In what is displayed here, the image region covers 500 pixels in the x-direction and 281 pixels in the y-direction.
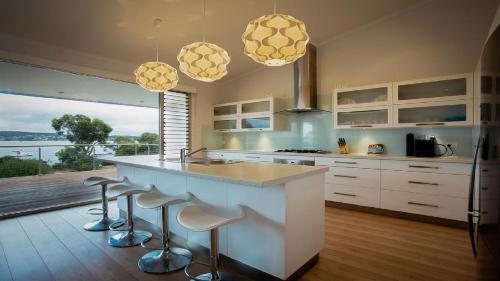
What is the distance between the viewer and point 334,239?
8.59 feet

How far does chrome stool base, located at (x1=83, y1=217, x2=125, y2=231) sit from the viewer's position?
9.45 feet

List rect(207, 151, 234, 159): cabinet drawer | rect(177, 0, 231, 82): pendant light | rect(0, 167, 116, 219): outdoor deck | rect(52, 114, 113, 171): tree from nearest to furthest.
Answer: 1. rect(177, 0, 231, 82): pendant light
2. rect(0, 167, 116, 219): outdoor deck
3. rect(207, 151, 234, 159): cabinet drawer
4. rect(52, 114, 113, 171): tree

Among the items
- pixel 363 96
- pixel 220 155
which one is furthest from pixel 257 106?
pixel 363 96

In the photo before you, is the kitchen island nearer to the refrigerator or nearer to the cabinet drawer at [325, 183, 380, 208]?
the refrigerator

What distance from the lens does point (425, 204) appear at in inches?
121

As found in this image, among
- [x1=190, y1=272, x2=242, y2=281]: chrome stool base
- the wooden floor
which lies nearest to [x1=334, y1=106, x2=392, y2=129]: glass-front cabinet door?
the wooden floor

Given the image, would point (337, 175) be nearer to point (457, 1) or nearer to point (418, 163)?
point (418, 163)

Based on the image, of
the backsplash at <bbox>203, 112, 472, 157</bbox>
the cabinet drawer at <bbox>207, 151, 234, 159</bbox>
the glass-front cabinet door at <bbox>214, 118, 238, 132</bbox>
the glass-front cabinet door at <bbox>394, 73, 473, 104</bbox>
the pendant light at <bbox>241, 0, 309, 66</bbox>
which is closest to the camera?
the pendant light at <bbox>241, 0, 309, 66</bbox>

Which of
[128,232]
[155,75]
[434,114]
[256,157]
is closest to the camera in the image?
[155,75]

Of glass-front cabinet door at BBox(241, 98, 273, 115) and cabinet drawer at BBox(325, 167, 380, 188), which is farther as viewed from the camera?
glass-front cabinet door at BBox(241, 98, 273, 115)

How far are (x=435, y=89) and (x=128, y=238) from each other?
406 centimetres

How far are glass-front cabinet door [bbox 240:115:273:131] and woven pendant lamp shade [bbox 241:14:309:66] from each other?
9.68ft

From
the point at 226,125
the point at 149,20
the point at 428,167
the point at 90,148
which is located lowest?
the point at 428,167

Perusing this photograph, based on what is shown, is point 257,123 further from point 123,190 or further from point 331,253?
point 331,253
